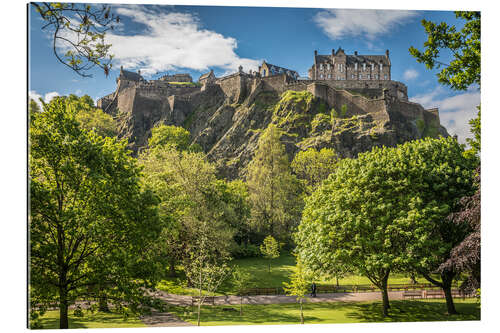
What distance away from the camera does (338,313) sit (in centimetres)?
927

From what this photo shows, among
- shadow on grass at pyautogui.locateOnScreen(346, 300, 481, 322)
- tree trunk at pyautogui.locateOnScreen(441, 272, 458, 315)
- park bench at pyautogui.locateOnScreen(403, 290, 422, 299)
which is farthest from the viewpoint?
park bench at pyautogui.locateOnScreen(403, 290, 422, 299)

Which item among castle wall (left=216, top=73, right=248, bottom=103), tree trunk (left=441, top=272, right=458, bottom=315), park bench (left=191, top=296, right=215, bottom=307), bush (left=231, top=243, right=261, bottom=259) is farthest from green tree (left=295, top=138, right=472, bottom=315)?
castle wall (left=216, top=73, right=248, bottom=103)

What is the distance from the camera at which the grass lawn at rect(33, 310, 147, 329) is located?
6.62m

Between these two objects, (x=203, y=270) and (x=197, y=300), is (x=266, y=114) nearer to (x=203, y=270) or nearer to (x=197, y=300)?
(x=197, y=300)

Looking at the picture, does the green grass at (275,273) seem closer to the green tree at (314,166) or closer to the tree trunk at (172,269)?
the tree trunk at (172,269)

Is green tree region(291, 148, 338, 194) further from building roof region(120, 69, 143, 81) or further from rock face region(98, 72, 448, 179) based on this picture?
building roof region(120, 69, 143, 81)

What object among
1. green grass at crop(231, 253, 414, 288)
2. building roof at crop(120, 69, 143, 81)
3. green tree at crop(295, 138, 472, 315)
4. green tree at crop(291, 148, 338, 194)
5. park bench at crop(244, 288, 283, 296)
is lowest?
green grass at crop(231, 253, 414, 288)

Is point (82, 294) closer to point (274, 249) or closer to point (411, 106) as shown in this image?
point (274, 249)

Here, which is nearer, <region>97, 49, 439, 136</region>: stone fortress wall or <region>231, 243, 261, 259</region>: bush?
<region>231, 243, 261, 259</region>: bush

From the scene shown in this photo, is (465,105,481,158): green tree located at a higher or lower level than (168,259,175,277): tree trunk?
higher

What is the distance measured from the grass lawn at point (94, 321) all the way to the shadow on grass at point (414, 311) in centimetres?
488

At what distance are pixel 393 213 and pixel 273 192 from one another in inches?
578

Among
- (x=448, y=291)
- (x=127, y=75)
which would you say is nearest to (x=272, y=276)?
(x=448, y=291)

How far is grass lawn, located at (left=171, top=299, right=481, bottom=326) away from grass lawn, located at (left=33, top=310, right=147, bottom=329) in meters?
1.57
